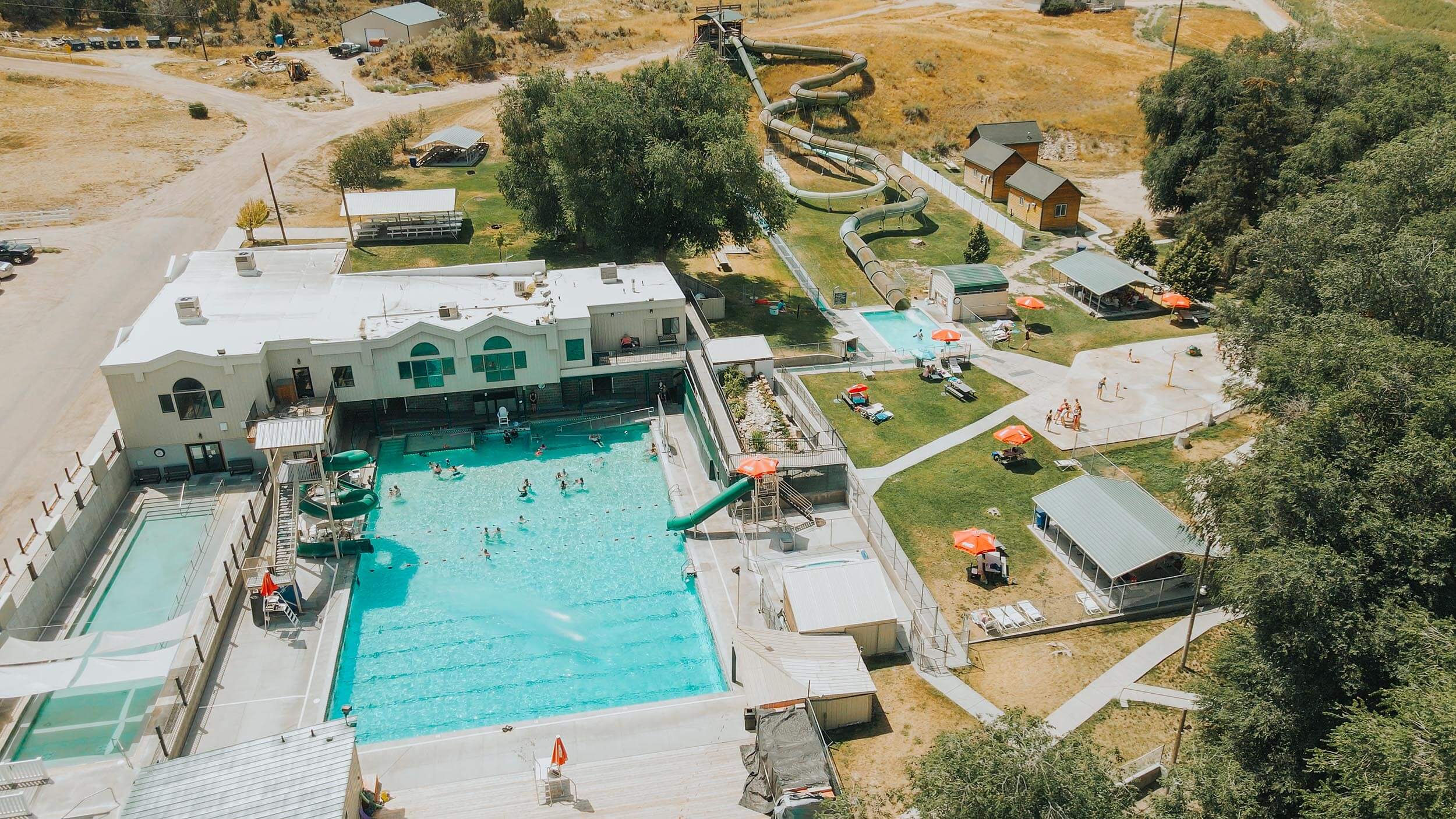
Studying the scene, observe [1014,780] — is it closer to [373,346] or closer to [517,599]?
[517,599]

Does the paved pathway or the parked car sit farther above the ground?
the parked car

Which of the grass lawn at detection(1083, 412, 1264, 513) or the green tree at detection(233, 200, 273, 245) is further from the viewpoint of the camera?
the green tree at detection(233, 200, 273, 245)

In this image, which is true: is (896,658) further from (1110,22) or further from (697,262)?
(1110,22)

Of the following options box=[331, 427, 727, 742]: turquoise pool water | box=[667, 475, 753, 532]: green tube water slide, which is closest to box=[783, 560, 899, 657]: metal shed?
box=[331, 427, 727, 742]: turquoise pool water

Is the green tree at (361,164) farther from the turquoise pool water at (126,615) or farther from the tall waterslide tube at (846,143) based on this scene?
the turquoise pool water at (126,615)

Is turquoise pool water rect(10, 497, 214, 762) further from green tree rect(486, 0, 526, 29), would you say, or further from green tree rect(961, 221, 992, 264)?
green tree rect(486, 0, 526, 29)

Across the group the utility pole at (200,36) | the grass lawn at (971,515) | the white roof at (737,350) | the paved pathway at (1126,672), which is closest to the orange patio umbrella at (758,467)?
the grass lawn at (971,515)

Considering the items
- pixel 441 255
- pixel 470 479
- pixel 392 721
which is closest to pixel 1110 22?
pixel 441 255
